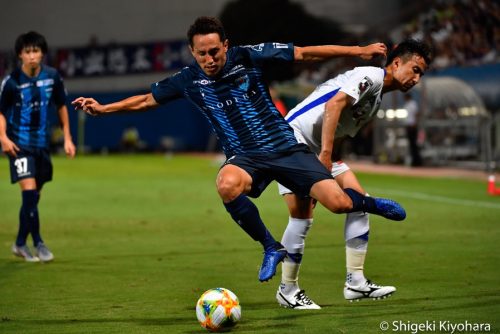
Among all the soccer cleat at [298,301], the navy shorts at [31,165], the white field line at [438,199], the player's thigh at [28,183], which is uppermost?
the navy shorts at [31,165]

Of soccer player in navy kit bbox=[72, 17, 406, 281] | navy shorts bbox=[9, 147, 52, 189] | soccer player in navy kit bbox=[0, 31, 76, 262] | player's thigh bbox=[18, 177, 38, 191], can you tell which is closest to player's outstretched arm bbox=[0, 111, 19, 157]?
soccer player in navy kit bbox=[0, 31, 76, 262]

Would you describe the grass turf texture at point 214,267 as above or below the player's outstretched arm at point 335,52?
below

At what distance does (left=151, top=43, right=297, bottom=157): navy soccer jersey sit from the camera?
24.1ft

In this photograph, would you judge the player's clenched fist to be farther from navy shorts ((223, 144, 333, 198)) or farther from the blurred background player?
the blurred background player

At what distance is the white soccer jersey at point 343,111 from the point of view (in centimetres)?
758

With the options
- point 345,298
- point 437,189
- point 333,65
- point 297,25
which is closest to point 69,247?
point 345,298

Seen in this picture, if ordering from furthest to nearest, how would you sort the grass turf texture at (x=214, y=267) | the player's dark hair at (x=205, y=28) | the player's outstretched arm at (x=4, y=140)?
the player's outstretched arm at (x=4, y=140) < the player's dark hair at (x=205, y=28) < the grass turf texture at (x=214, y=267)

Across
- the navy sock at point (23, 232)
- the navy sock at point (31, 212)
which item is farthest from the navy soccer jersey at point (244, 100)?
the navy sock at point (23, 232)

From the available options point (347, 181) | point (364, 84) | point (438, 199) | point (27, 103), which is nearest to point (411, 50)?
point (364, 84)

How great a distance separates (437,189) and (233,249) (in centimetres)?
989

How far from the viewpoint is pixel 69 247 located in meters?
11.9

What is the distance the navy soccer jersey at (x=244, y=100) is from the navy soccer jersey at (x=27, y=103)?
3665 millimetres

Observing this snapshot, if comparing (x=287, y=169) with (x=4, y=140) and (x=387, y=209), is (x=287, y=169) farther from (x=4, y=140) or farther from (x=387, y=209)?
(x=4, y=140)

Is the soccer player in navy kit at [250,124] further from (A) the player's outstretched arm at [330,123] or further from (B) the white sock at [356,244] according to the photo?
(B) the white sock at [356,244]
